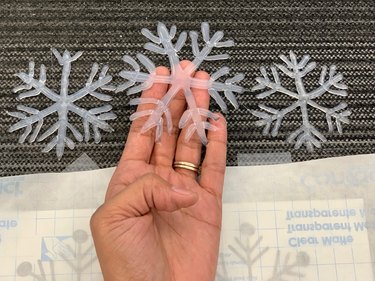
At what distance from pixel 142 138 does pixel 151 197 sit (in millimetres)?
105

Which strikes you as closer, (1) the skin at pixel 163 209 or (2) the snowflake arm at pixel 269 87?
(1) the skin at pixel 163 209

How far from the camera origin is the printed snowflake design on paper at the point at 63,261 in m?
0.48

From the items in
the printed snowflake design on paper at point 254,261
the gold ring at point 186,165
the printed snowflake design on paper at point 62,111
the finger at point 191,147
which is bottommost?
the printed snowflake design on paper at point 254,261

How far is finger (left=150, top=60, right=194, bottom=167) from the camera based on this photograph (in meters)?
0.49

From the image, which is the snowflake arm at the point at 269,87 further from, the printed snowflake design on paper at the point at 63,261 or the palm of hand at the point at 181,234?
the printed snowflake design on paper at the point at 63,261

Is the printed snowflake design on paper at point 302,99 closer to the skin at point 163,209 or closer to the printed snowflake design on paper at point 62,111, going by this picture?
the skin at point 163,209

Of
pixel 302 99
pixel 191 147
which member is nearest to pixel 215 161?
pixel 191 147

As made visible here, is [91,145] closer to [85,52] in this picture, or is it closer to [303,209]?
[85,52]

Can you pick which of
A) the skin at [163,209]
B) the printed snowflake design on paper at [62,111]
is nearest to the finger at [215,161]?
the skin at [163,209]

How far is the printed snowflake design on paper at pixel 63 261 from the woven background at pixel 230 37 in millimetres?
114

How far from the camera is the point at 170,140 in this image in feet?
1.63

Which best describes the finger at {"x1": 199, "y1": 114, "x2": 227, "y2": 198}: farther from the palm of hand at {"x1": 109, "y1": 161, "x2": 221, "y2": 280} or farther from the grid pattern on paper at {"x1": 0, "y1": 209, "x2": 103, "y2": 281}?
the grid pattern on paper at {"x1": 0, "y1": 209, "x2": 103, "y2": 281}

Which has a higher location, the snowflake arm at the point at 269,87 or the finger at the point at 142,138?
the snowflake arm at the point at 269,87

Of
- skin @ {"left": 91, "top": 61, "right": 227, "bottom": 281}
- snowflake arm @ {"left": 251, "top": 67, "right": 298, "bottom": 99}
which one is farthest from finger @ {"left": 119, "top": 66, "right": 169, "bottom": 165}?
snowflake arm @ {"left": 251, "top": 67, "right": 298, "bottom": 99}
